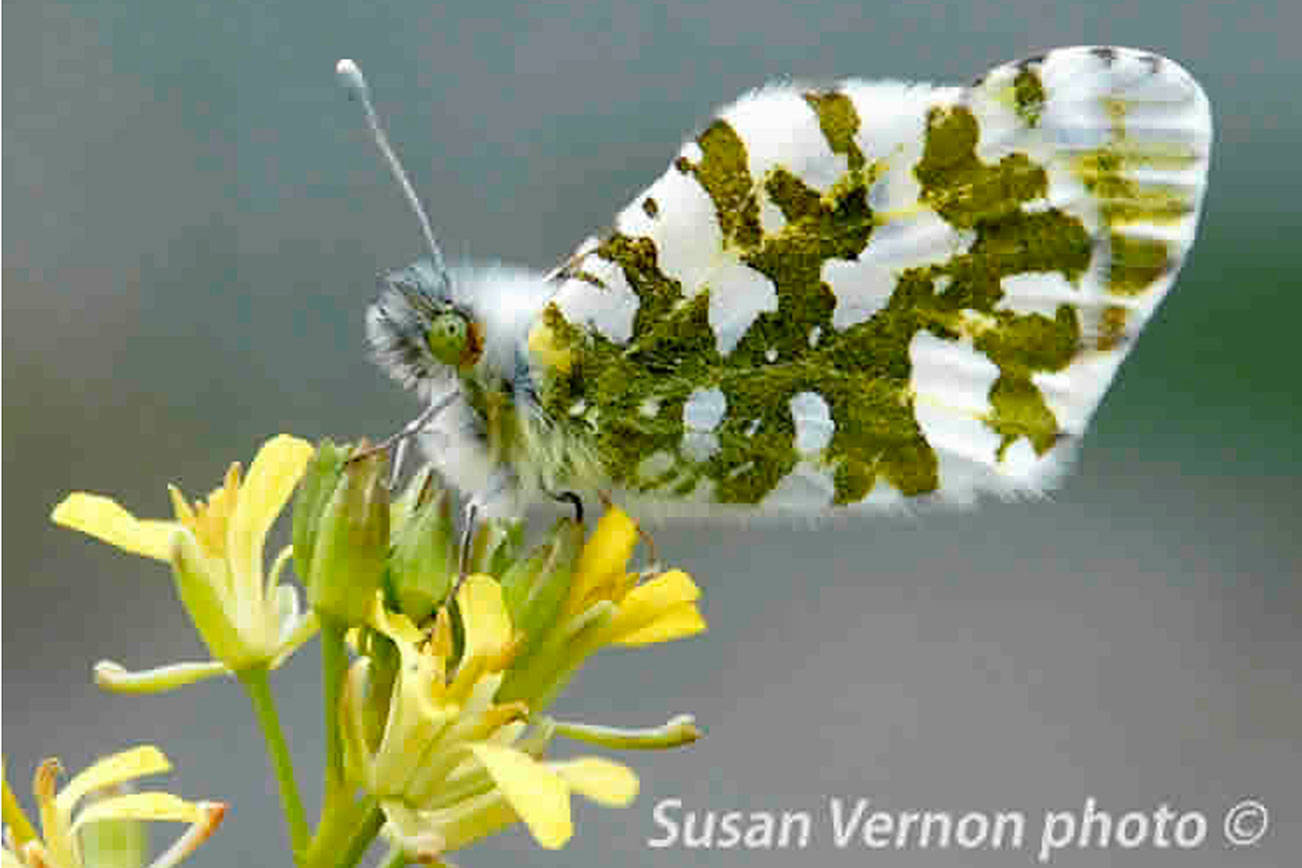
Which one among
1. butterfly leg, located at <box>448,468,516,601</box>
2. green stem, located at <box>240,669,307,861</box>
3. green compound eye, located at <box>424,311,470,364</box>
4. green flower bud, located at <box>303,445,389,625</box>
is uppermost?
green compound eye, located at <box>424,311,470,364</box>

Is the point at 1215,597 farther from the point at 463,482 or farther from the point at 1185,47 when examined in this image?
the point at 463,482

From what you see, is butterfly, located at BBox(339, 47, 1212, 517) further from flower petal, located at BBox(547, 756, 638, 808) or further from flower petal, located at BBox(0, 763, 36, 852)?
flower petal, located at BBox(0, 763, 36, 852)

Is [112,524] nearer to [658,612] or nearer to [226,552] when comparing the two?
[226,552]

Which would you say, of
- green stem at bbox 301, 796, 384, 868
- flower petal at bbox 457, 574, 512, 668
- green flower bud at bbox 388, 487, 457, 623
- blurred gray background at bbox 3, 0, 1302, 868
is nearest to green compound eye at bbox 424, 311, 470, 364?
green flower bud at bbox 388, 487, 457, 623

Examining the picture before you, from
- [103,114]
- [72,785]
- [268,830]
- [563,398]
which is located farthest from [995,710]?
[72,785]

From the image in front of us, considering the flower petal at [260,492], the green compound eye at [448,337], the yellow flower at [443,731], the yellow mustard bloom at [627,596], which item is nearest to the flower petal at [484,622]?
the yellow flower at [443,731]

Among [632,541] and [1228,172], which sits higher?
[632,541]
